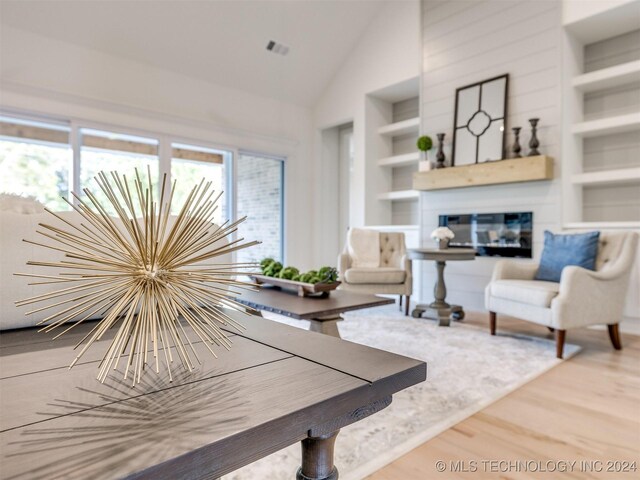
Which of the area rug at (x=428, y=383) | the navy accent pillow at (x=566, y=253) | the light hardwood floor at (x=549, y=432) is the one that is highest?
the navy accent pillow at (x=566, y=253)

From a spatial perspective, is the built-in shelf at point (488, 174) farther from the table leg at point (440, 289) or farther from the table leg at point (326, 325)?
the table leg at point (326, 325)

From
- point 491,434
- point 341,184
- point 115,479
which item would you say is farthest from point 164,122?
point 115,479

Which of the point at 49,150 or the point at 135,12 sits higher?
the point at 135,12

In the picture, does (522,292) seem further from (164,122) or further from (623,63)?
(164,122)

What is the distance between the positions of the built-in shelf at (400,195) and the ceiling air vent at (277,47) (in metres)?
2.26

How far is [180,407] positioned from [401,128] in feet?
17.3

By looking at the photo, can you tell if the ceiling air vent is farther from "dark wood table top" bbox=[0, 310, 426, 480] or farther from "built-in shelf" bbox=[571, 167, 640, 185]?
"dark wood table top" bbox=[0, 310, 426, 480]

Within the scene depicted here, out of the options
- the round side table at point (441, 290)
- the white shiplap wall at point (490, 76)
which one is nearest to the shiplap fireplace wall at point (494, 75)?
the white shiplap wall at point (490, 76)

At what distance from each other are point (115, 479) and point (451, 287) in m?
4.57

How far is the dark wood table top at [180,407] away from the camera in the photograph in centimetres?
44

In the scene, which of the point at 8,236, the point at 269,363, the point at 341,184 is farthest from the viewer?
the point at 341,184

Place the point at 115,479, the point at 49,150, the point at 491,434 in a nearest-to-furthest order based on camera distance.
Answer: the point at 115,479, the point at 491,434, the point at 49,150

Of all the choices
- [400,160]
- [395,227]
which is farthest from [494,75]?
[395,227]

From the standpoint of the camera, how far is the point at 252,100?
5.59 meters
